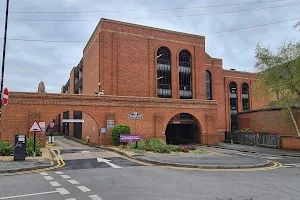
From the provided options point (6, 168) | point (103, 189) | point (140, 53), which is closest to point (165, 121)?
point (140, 53)

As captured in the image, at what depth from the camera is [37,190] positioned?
26.3ft

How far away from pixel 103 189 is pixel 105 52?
26.0 meters

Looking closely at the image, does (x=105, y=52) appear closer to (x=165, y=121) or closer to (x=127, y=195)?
(x=165, y=121)

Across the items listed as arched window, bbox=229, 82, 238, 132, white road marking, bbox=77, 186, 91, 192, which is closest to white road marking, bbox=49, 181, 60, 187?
white road marking, bbox=77, 186, 91, 192

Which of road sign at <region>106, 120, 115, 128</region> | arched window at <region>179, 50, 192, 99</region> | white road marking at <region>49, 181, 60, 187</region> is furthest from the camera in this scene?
arched window at <region>179, 50, 192, 99</region>

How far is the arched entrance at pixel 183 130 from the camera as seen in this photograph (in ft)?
113

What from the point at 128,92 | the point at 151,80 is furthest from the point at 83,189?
the point at 151,80

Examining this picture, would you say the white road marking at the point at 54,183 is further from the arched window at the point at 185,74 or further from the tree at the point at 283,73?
the arched window at the point at 185,74

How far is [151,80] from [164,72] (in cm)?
264

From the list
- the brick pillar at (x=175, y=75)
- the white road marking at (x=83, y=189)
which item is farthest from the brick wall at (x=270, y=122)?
the white road marking at (x=83, y=189)

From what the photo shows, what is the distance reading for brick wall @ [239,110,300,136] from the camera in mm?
31562

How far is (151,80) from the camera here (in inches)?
1384

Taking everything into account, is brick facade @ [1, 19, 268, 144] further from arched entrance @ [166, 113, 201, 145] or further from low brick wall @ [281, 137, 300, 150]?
low brick wall @ [281, 137, 300, 150]

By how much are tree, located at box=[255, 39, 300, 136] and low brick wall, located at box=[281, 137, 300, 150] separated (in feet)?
6.91
